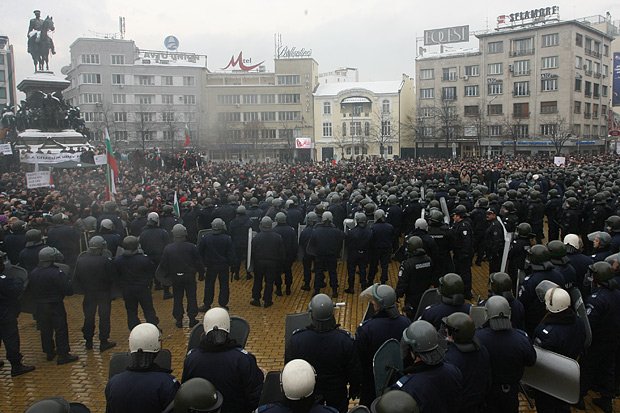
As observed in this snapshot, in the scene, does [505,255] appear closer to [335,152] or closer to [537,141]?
[537,141]

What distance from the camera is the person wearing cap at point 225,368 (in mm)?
4582

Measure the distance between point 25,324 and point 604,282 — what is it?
10723 millimetres

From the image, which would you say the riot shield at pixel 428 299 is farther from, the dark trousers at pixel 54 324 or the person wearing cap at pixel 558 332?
the dark trousers at pixel 54 324

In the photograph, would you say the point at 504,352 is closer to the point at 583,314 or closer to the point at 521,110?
the point at 583,314

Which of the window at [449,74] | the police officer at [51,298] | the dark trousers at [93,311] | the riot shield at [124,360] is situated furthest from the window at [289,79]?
the riot shield at [124,360]

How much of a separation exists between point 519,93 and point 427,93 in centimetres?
1263

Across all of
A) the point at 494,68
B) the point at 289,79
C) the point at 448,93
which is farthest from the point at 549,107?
the point at 289,79

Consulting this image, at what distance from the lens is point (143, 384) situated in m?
4.21

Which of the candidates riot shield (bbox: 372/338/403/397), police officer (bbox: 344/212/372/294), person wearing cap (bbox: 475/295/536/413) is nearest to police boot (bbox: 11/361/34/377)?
riot shield (bbox: 372/338/403/397)

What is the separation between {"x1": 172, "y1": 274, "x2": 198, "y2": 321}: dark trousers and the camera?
975cm

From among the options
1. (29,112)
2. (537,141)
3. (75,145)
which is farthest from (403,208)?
(537,141)

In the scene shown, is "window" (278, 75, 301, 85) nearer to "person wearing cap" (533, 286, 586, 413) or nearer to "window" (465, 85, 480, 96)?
"window" (465, 85, 480, 96)

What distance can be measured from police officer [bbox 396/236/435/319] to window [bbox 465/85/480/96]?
220ft

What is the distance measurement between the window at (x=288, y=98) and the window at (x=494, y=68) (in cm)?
2768
